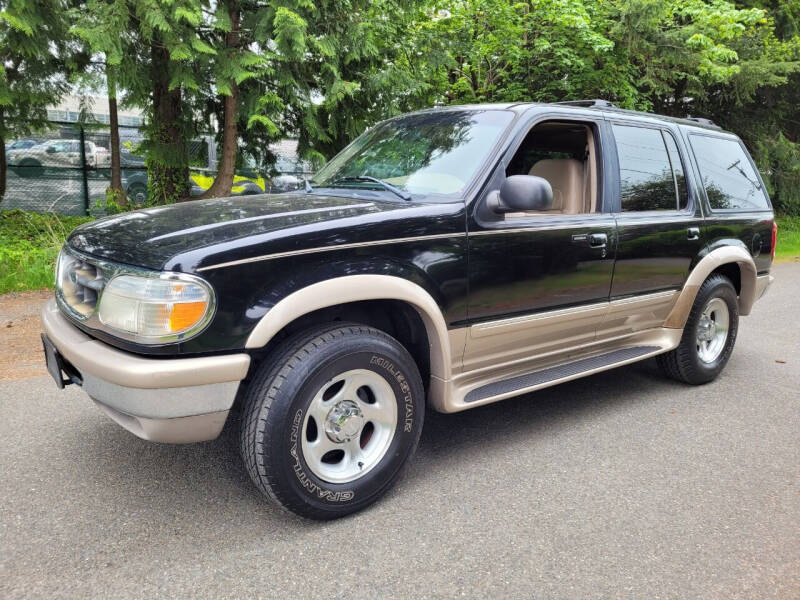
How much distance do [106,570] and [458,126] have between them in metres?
2.78

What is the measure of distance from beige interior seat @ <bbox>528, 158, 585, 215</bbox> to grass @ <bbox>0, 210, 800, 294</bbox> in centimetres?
592

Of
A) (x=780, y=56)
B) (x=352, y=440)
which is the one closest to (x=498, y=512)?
(x=352, y=440)

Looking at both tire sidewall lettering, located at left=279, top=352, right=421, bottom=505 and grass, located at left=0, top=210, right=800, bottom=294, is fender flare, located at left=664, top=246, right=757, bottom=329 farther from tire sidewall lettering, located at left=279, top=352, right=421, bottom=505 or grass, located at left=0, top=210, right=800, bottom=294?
grass, located at left=0, top=210, right=800, bottom=294

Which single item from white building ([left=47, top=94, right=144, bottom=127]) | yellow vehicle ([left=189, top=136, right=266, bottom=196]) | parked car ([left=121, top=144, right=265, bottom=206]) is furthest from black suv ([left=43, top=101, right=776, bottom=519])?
white building ([left=47, top=94, right=144, bottom=127])

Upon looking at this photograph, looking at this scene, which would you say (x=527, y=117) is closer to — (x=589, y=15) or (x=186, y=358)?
(x=186, y=358)

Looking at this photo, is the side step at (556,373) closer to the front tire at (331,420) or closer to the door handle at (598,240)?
the front tire at (331,420)

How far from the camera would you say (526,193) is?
310 centimetres

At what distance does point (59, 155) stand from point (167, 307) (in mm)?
11417

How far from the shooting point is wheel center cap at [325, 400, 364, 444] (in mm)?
2830

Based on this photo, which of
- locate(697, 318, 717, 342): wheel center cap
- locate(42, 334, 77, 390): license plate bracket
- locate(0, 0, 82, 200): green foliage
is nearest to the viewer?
locate(42, 334, 77, 390): license plate bracket

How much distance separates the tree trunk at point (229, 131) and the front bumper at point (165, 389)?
6121 millimetres

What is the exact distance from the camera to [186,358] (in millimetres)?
2457

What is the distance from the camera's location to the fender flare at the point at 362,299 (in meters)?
2.56

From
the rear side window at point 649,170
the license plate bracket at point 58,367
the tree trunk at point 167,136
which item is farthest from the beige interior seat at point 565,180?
the tree trunk at point 167,136
